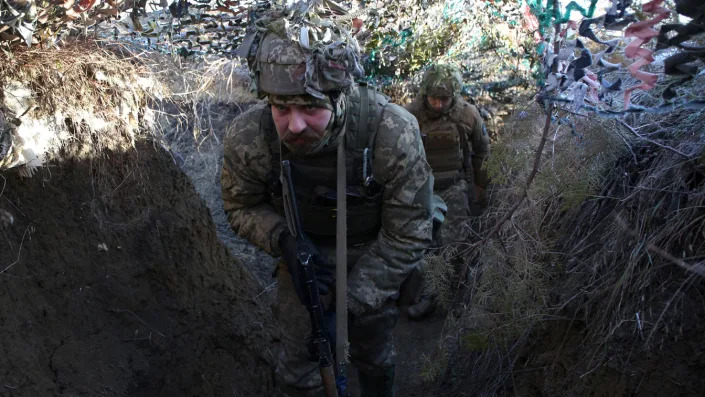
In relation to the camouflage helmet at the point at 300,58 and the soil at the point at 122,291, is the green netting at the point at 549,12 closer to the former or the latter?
the camouflage helmet at the point at 300,58

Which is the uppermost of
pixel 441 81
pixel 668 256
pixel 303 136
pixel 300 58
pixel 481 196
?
pixel 300 58

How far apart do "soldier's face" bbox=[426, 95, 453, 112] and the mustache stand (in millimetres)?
3467

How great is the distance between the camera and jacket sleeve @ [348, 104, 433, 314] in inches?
129

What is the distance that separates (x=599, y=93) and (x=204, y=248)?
2.56 metres

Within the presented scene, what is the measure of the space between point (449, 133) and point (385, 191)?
128 inches

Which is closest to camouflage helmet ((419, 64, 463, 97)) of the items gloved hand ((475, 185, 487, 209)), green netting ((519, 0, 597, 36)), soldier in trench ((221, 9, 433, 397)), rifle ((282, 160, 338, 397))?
gloved hand ((475, 185, 487, 209))

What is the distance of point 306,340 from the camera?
3.52 m

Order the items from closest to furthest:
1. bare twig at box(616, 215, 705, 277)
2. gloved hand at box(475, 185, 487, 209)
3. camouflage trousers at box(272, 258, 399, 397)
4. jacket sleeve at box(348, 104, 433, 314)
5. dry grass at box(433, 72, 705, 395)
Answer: bare twig at box(616, 215, 705, 277), dry grass at box(433, 72, 705, 395), jacket sleeve at box(348, 104, 433, 314), camouflage trousers at box(272, 258, 399, 397), gloved hand at box(475, 185, 487, 209)

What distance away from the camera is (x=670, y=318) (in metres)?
2.76

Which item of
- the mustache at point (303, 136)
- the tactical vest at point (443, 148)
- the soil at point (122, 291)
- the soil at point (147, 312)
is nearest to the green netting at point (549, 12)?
the mustache at point (303, 136)

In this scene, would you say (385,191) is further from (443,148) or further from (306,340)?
(443,148)

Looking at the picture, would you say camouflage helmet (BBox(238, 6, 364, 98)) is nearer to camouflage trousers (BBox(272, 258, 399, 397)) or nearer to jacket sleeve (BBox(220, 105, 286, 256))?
jacket sleeve (BBox(220, 105, 286, 256))

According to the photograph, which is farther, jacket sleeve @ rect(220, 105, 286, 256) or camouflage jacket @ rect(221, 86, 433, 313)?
jacket sleeve @ rect(220, 105, 286, 256)

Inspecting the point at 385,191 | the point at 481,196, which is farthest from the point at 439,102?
the point at 385,191
